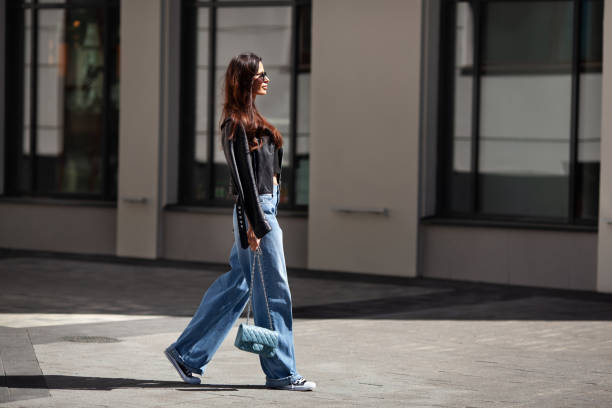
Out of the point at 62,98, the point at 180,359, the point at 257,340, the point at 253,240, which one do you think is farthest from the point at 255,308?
the point at 62,98

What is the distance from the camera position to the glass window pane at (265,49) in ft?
47.2

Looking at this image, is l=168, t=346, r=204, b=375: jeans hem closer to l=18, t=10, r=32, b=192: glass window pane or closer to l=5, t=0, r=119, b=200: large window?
l=5, t=0, r=119, b=200: large window

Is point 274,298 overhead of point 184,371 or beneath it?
overhead

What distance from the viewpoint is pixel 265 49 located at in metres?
14.6

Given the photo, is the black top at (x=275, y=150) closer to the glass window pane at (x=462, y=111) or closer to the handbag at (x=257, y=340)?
the handbag at (x=257, y=340)

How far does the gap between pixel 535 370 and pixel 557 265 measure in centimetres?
499

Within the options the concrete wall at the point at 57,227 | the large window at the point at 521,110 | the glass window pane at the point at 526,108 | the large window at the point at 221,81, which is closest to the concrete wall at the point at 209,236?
the large window at the point at 221,81

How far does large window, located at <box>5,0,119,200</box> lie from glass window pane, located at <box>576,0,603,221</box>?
6008 mm

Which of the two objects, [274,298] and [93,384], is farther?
[93,384]

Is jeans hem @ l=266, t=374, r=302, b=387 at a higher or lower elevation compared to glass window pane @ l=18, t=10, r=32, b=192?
lower

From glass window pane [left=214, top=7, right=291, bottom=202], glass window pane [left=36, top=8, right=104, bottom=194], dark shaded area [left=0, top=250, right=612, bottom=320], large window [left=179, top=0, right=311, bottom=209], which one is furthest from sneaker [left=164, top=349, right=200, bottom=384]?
glass window pane [left=36, top=8, right=104, bottom=194]

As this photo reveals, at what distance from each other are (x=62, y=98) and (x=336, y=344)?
8729mm

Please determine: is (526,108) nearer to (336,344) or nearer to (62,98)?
(336,344)

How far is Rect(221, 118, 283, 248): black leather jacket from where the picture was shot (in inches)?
252
